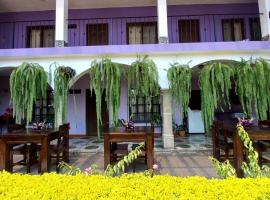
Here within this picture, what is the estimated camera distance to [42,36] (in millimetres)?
10430

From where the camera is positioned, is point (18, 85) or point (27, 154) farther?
point (18, 85)

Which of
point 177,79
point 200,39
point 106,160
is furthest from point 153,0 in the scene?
point 106,160

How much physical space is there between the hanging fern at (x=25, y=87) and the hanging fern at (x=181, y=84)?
331 cm

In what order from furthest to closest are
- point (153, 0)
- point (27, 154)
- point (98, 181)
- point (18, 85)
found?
1. point (153, 0)
2. point (18, 85)
3. point (27, 154)
4. point (98, 181)

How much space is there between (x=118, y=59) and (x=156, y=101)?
12.5ft

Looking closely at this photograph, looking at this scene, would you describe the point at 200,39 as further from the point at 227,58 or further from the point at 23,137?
the point at 23,137

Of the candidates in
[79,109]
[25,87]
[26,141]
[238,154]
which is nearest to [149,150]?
[238,154]

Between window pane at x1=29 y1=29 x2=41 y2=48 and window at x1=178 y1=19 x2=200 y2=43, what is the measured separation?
6.01 m

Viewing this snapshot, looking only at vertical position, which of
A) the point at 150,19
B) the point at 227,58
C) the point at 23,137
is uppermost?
the point at 150,19

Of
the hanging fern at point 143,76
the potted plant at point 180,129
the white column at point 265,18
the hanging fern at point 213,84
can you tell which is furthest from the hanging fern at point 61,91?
the white column at point 265,18

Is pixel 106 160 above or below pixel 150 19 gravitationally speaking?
below

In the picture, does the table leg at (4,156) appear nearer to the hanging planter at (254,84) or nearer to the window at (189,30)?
the hanging planter at (254,84)

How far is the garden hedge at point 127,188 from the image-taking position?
6.69 feet

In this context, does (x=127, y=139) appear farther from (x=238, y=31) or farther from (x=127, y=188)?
(x=238, y=31)
